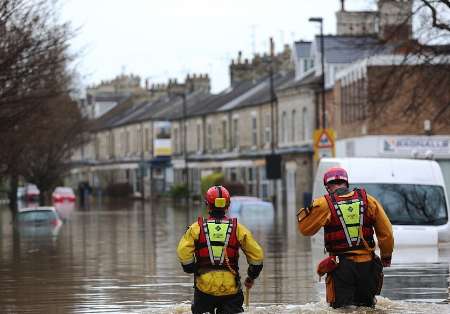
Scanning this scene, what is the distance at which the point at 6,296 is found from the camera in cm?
1967

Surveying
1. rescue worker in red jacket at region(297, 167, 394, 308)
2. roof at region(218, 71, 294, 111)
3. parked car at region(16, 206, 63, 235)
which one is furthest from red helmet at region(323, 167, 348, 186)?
roof at region(218, 71, 294, 111)

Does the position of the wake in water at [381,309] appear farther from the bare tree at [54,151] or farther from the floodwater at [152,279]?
the bare tree at [54,151]

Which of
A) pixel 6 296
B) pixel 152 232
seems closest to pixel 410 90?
pixel 152 232

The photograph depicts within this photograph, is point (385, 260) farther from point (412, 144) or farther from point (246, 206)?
point (246, 206)

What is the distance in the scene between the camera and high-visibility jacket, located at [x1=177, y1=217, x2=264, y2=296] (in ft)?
40.0

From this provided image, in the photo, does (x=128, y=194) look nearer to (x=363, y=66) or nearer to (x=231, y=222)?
(x=363, y=66)

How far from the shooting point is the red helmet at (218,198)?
1238 centimetres

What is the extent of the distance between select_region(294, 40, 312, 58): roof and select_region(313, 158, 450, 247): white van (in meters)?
52.1

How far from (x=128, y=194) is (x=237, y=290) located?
10576 centimetres

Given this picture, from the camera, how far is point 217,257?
1227cm

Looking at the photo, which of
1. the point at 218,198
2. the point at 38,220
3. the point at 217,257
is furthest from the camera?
the point at 38,220

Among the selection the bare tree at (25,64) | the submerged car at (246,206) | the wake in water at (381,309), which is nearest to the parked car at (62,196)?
the submerged car at (246,206)

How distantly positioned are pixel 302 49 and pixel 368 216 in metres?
64.2

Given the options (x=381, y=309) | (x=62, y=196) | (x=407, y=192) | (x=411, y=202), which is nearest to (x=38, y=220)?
(x=411, y=202)
